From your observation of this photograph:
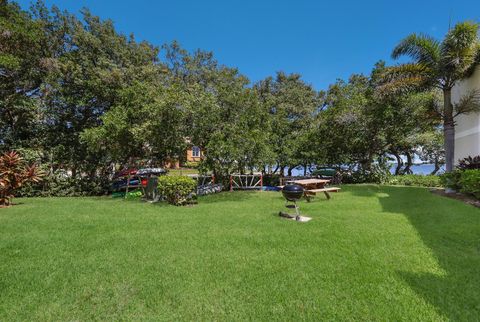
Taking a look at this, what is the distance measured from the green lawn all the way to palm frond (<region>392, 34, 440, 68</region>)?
776 centimetres

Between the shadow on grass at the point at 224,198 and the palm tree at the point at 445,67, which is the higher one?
the palm tree at the point at 445,67

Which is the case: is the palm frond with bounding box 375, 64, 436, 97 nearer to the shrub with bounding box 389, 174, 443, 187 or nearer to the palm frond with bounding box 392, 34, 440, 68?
the palm frond with bounding box 392, 34, 440, 68

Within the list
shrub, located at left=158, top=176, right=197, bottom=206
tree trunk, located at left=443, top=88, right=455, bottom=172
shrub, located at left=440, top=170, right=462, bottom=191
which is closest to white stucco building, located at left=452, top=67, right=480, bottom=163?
tree trunk, located at left=443, top=88, right=455, bottom=172

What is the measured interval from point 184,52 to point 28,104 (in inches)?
462

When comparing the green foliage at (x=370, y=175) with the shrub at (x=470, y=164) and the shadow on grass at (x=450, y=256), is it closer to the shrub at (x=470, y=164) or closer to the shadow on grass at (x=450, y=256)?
the shrub at (x=470, y=164)

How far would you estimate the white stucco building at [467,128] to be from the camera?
11250 millimetres

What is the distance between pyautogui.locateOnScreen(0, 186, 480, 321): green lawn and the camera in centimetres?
289

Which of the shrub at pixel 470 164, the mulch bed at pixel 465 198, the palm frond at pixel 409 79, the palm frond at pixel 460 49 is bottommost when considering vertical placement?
the mulch bed at pixel 465 198

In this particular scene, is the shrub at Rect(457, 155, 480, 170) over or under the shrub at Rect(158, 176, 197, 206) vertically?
over

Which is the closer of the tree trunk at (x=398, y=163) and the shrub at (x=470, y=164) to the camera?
the shrub at (x=470, y=164)

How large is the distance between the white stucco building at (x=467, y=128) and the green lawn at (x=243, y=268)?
21.9ft

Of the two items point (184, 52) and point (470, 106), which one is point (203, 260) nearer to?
point (470, 106)

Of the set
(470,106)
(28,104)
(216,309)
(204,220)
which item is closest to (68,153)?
(28,104)

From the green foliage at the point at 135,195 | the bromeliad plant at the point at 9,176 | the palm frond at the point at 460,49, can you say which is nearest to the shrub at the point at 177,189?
the green foliage at the point at 135,195
